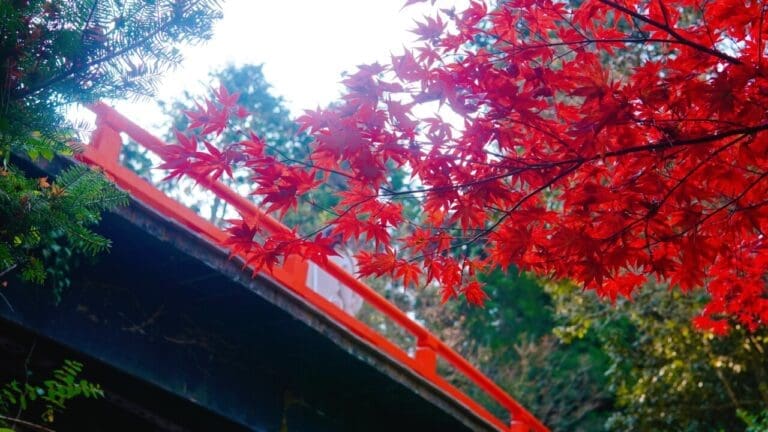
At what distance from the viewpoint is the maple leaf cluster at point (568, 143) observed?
9.20ft

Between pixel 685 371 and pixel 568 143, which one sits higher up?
pixel 685 371

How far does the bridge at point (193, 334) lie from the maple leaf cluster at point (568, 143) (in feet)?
2.15

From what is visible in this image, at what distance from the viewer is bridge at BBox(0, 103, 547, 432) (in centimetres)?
392

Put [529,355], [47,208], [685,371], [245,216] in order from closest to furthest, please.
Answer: [47,208] → [245,216] → [685,371] → [529,355]

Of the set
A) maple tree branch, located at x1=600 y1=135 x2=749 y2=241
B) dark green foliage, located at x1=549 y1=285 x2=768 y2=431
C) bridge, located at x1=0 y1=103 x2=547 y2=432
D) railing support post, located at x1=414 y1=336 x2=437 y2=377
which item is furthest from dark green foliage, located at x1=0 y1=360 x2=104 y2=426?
dark green foliage, located at x1=549 y1=285 x2=768 y2=431

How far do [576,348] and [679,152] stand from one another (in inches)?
544

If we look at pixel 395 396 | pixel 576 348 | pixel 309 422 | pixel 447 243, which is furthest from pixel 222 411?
pixel 576 348

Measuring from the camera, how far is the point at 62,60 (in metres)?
2.22

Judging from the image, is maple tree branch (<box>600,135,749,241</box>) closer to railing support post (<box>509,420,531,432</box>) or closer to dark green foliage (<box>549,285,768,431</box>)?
railing support post (<box>509,420,531,432</box>)

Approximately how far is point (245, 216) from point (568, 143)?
1466mm

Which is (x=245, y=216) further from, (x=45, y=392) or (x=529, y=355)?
(x=529, y=355)

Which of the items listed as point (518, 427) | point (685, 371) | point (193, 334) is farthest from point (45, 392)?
point (685, 371)

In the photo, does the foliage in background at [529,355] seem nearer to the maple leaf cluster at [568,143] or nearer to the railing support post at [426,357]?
the railing support post at [426,357]

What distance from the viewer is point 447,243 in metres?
3.44
